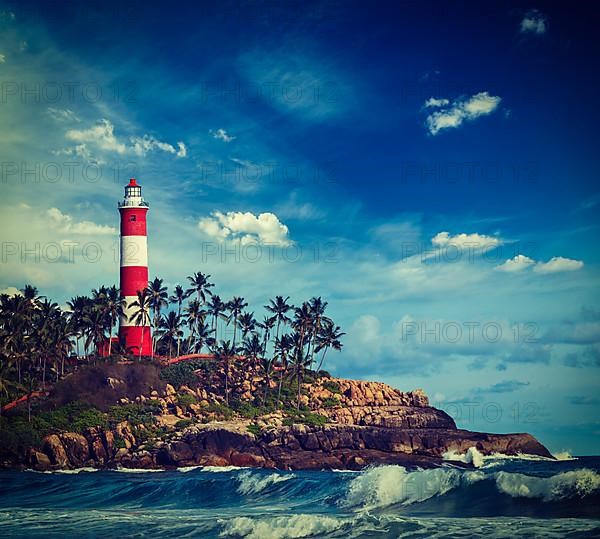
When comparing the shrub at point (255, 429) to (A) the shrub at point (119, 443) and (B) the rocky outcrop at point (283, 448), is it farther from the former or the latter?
(A) the shrub at point (119, 443)

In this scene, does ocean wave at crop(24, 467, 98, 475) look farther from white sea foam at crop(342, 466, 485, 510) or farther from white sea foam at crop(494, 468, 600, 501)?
white sea foam at crop(494, 468, 600, 501)

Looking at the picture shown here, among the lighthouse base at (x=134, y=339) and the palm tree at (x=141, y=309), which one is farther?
the lighthouse base at (x=134, y=339)

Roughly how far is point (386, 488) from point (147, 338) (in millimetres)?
47177

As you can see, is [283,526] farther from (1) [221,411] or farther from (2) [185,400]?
(2) [185,400]

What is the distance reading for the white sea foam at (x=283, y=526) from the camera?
1094 inches

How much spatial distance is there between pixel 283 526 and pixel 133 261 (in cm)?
5004

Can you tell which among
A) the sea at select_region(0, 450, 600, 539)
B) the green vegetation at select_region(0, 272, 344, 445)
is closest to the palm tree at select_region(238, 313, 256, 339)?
the green vegetation at select_region(0, 272, 344, 445)

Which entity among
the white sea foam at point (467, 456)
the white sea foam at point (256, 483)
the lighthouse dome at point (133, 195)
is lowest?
the white sea foam at point (256, 483)

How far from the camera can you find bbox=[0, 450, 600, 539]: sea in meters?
27.7

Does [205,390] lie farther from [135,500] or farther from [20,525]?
[20,525]

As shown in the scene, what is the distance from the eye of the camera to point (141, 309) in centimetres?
7544

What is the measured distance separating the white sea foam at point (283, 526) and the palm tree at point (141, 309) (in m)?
47.0

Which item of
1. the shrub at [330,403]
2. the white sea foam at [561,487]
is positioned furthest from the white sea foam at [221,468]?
the white sea foam at [561,487]

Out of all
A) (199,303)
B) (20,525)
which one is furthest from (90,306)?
(20,525)
